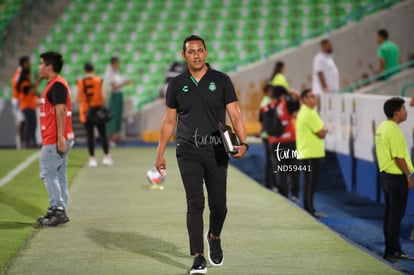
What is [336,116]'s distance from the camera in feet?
56.3

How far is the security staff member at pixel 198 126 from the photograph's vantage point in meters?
6.98

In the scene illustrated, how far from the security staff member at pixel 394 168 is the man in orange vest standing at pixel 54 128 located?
319cm

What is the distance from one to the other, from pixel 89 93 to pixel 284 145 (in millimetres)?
4087

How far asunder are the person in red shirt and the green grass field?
82 cm

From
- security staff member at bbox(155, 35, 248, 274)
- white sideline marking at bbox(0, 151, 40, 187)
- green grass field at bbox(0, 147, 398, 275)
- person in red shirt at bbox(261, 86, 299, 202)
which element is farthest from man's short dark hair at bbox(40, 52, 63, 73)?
person in red shirt at bbox(261, 86, 299, 202)

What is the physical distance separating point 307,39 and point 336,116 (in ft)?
28.9

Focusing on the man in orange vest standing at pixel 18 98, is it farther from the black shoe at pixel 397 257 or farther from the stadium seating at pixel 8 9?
the black shoe at pixel 397 257

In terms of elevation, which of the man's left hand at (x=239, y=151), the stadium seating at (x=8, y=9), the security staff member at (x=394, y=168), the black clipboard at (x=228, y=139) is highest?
the stadium seating at (x=8, y=9)

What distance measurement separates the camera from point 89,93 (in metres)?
16.4

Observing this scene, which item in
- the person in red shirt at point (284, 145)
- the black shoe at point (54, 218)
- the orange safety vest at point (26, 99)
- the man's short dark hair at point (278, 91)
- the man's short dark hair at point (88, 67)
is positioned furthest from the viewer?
the orange safety vest at point (26, 99)

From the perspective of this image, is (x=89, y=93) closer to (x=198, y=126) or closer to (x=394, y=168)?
(x=394, y=168)

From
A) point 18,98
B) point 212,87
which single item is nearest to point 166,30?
point 18,98

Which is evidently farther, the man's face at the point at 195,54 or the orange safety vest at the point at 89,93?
the orange safety vest at the point at 89,93

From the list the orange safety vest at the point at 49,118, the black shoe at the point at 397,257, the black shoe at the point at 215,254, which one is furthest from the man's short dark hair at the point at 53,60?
the black shoe at the point at 397,257
